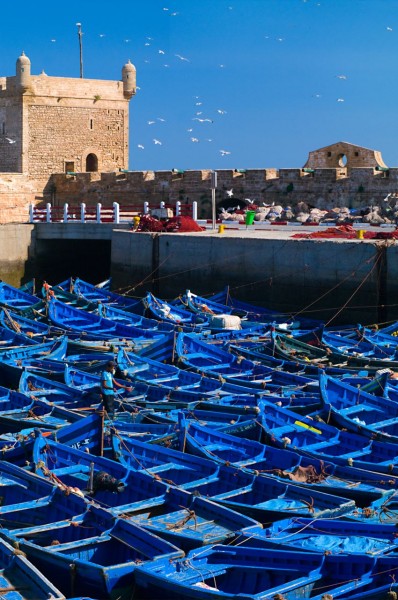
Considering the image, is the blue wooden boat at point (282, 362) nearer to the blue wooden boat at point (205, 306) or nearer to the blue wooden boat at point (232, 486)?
the blue wooden boat at point (205, 306)

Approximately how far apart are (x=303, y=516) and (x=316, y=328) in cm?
1126

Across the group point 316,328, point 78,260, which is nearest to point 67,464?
point 316,328

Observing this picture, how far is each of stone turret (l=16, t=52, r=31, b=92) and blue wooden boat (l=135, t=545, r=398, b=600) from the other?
1240 inches

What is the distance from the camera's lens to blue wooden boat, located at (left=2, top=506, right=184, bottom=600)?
10000 millimetres

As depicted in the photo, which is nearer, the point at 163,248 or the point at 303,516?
the point at 303,516

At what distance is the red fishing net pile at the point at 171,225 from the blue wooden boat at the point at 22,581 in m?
20.1

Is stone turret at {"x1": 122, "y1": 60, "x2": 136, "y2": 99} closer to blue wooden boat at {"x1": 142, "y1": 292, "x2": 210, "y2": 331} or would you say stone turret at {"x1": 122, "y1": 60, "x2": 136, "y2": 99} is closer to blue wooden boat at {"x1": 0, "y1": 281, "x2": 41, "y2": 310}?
blue wooden boat at {"x1": 0, "y1": 281, "x2": 41, "y2": 310}

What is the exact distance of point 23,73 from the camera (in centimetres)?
3953

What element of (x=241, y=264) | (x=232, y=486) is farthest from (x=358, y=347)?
(x=232, y=486)

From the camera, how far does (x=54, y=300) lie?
24797mm

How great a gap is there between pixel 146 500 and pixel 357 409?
16.5 feet

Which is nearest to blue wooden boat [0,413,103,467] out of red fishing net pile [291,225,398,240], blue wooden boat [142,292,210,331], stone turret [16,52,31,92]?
blue wooden boat [142,292,210,331]

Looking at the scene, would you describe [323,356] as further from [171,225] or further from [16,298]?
[171,225]

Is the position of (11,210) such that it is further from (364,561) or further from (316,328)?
(364,561)
